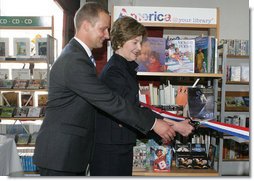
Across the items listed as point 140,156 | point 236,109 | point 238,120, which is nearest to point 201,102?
point 140,156

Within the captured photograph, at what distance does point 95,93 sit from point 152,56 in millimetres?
1202

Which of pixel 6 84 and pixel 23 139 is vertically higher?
pixel 6 84

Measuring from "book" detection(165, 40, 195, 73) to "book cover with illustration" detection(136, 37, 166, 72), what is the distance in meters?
0.06

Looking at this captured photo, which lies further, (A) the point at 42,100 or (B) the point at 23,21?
(A) the point at 42,100

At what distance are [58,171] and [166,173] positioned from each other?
123 centimetres

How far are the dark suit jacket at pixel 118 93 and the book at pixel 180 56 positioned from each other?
2.89ft

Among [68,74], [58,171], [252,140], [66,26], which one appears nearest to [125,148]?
[58,171]

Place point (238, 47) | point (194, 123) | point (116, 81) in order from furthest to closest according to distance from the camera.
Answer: point (238, 47)
point (194, 123)
point (116, 81)

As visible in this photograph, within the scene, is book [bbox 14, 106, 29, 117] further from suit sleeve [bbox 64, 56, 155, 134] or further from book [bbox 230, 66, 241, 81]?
book [bbox 230, 66, 241, 81]

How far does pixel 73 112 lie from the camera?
150 cm

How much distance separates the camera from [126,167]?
177 centimetres

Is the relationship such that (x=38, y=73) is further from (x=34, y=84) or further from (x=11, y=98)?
(x=11, y=98)

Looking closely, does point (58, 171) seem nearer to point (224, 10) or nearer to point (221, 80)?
point (221, 80)

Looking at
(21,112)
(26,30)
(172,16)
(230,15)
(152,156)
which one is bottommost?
(152,156)
